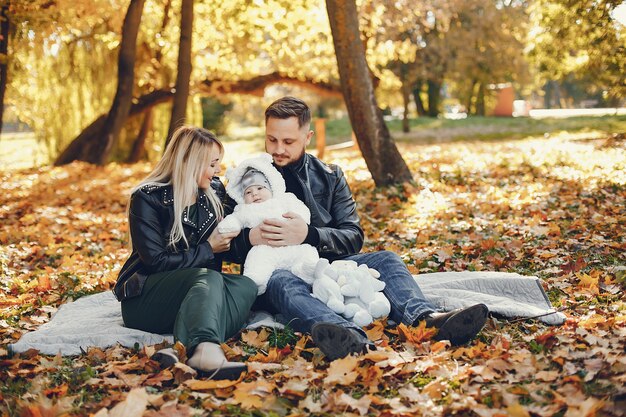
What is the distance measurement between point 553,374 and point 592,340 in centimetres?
57

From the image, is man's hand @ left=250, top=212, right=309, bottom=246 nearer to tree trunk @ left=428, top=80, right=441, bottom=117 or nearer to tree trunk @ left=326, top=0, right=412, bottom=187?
tree trunk @ left=326, top=0, right=412, bottom=187

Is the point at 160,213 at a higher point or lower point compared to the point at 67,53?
lower

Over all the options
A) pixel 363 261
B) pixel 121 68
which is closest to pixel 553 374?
pixel 363 261

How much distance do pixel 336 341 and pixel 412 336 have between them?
1.71 feet

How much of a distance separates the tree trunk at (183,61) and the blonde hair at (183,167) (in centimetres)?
804

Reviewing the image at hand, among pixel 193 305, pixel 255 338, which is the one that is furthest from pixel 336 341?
pixel 193 305

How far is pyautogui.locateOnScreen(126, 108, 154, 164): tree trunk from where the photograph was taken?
18109mm

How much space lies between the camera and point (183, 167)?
419cm

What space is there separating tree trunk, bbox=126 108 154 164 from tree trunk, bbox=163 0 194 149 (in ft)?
17.4

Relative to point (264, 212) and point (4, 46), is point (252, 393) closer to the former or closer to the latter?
point (264, 212)

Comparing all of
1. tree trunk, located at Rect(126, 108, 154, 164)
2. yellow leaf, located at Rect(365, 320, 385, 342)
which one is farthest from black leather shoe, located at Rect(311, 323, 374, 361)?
tree trunk, located at Rect(126, 108, 154, 164)

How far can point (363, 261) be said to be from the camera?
4535 mm

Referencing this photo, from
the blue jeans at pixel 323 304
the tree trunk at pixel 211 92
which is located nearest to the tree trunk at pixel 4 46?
the tree trunk at pixel 211 92

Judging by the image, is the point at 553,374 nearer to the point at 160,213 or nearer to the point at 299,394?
the point at 299,394
